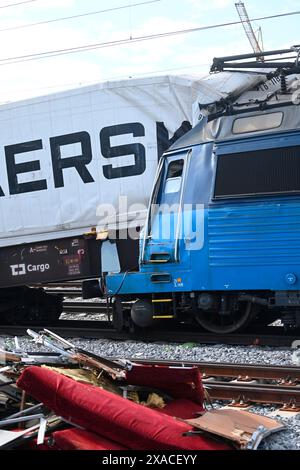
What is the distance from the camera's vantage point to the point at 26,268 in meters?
11.1

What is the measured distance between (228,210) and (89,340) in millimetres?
3467

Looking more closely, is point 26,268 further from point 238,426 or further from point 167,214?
point 238,426

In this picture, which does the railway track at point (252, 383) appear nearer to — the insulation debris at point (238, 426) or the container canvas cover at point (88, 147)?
the insulation debris at point (238, 426)

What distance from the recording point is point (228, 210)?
344 inches

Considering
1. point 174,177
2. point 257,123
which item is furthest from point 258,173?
point 174,177

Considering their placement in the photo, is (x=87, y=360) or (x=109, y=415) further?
(x=87, y=360)

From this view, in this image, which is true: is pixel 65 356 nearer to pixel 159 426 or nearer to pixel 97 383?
pixel 97 383

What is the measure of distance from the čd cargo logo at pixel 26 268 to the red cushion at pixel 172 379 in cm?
606

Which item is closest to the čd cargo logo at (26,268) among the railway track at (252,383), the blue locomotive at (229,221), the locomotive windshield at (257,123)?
the blue locomotive at (229,221)

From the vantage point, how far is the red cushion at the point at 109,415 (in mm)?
4066

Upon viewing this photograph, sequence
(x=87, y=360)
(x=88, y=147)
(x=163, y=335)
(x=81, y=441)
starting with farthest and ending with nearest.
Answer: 1. (x=88, y=147)
2. (x=163, y=335)
3. (x=87, y=360)
4. (x=81, y=441)

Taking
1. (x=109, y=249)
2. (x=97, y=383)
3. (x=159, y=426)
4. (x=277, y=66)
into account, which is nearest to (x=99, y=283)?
(x=109, y=249)

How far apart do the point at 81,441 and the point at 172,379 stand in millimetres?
1082

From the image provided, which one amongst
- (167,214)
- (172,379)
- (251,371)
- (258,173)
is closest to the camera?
(172,379)
